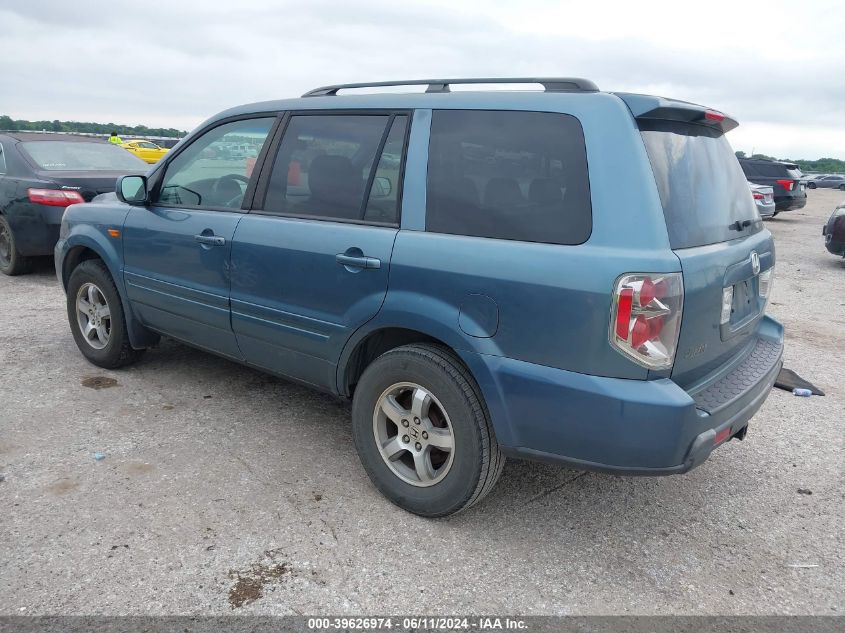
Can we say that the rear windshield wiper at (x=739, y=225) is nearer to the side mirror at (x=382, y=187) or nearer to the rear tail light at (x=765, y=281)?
the rear tail light at (x=765, y=281)

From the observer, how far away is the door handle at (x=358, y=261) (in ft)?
10.0

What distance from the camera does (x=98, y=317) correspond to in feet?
15.7

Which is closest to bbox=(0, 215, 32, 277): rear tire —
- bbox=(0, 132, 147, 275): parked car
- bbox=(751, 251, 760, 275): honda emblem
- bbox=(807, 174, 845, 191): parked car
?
bbox=(0, 132, 147, 275): parked car

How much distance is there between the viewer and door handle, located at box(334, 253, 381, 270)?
3.06m

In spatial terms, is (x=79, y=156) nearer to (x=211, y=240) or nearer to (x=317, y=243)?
(x=211, y=240)

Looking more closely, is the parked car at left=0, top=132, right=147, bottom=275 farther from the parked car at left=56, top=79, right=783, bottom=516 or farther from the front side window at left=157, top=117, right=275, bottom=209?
the parked car at left=56, top=79, right=783, bottom=516

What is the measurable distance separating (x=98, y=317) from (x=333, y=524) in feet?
9.02

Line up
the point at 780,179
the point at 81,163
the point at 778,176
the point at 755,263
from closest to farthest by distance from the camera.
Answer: the point at 755,263 < the point at 81,163 < the point at 780,179 < the point at 778,176

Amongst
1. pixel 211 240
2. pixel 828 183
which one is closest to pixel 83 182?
pixel 211 240

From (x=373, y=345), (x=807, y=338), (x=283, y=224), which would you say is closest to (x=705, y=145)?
(x=373, y=345)

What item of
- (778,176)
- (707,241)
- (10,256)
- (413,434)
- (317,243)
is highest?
(707,241)

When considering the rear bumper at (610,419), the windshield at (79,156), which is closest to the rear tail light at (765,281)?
the rear bumper at (610,419)

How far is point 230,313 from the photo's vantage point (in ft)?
12.4

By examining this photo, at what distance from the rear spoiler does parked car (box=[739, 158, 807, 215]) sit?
18413 millimetres
